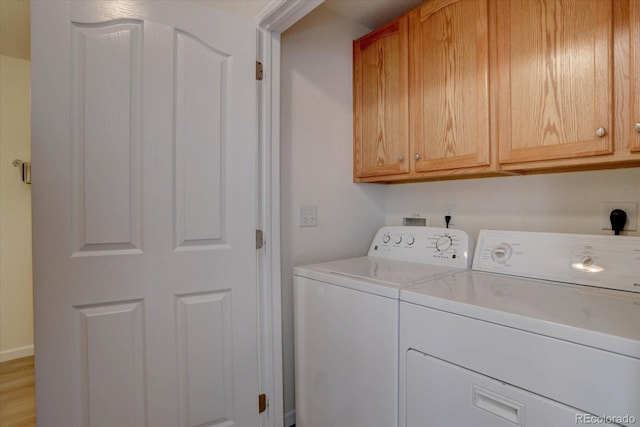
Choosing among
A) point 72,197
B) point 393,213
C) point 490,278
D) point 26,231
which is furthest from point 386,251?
point 26,231

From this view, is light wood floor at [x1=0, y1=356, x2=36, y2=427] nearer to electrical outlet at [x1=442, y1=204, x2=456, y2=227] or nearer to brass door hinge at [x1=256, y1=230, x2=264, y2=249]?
brass door hinge at [x1=256, y1=230, x2=264, y2=249]

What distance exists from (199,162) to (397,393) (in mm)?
1198

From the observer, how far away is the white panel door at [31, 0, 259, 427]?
1.12 m

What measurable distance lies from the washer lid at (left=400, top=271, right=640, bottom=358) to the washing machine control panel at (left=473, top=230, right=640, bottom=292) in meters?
0.04

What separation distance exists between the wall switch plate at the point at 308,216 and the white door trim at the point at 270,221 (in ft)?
0.68

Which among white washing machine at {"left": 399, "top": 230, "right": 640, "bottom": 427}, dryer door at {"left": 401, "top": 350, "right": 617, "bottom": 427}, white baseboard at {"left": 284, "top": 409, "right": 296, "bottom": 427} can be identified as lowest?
white baseboard at {"left": 284, "top": 409, "right": 296, "bottom": 427}

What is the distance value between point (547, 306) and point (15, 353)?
12.2 feet

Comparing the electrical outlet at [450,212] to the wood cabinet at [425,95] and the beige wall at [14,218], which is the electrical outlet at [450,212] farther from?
the beige wall at [14,218]

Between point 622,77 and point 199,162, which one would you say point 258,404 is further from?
point 622,77

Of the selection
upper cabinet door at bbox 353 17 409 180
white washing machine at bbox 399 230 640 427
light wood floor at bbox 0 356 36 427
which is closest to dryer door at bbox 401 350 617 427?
white washing machine at bbox 399 230 640 427

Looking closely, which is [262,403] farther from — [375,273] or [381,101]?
[381,101]

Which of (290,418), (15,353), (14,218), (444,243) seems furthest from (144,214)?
(15,353)

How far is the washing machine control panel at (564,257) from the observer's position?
112cm

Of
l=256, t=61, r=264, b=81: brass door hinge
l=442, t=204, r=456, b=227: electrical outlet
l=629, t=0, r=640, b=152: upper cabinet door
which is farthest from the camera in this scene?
l=442, t=204, r=456, b=227: electrical outlet
